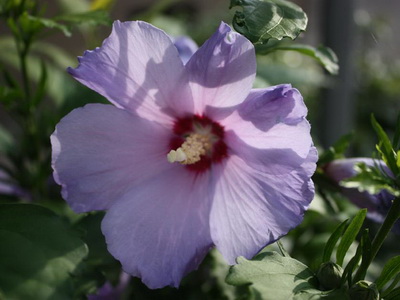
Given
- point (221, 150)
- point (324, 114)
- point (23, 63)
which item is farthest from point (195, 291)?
point (324, 114)

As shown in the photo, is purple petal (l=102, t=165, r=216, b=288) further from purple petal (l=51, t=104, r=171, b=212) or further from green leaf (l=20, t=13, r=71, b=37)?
green leaf (l=20, t=13, r=71, b=37)

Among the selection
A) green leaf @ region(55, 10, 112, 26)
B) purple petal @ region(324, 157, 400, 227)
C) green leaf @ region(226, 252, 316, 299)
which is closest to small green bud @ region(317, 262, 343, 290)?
green leaf @ region(226, 252, 316, 299)

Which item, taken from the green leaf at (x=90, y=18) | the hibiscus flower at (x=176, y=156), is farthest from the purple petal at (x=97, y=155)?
the green leaf at (x=90, y=18)

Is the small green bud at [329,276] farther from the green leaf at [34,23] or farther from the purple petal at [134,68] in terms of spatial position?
the green leaf at [34,23]

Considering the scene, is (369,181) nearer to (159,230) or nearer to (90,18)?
(159,230)

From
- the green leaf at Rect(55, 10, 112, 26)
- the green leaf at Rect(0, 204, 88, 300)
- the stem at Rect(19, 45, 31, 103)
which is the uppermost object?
the green leaf at Rect(55, 10, 112, 26)

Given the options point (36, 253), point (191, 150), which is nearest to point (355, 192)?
point (191, 150)
